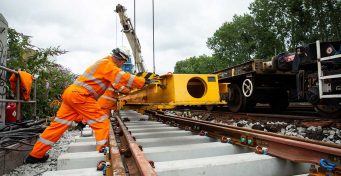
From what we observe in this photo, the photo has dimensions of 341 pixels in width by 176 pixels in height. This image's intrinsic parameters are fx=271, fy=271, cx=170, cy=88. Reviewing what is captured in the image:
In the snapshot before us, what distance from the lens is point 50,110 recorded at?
831cm

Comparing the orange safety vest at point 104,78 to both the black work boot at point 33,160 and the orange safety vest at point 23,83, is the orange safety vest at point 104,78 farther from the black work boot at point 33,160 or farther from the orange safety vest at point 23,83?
the orange safety vest at point 23,83

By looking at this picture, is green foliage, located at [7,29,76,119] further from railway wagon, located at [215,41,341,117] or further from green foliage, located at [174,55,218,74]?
green foliage, located at [174,55,218,74]

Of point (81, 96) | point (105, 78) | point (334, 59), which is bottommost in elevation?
point (81, 96)

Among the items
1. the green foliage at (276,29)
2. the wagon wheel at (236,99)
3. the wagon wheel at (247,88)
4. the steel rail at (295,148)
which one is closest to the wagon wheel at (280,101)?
the wagon wheel at (236,99)

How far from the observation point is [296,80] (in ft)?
18.3

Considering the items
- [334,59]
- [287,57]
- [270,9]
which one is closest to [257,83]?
[287,57]

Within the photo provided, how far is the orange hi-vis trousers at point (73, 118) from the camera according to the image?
3.31m

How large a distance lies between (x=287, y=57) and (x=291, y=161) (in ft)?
12.8

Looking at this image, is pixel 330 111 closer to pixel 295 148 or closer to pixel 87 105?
pixel 295 148

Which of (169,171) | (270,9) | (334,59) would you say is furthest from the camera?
(270,9)

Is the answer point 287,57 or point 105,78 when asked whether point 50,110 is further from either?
point 287,57

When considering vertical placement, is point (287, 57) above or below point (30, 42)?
below

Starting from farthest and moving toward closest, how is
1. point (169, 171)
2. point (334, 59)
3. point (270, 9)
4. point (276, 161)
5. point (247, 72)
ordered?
point (270, 9) → point (247, 72) → point (334, 59) → point (276, 161) → point (169, 171)

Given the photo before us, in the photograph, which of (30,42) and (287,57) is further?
(30,42)
